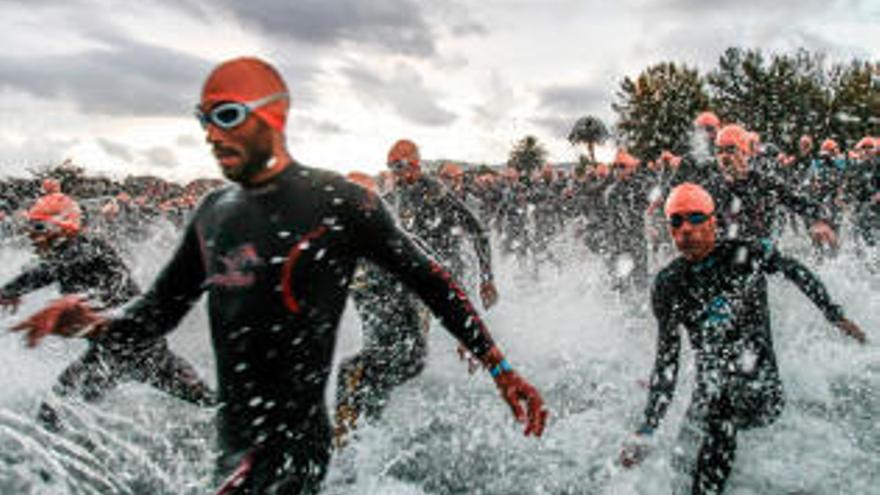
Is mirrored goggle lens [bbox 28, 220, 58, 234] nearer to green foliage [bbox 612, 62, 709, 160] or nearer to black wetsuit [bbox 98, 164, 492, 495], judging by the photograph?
black wetsuit [bbox 98, 164, 492, 495]

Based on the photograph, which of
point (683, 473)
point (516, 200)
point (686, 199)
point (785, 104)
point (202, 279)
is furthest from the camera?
point (785, 104)

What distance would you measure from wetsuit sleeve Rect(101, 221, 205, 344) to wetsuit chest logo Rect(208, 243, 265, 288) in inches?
10.1

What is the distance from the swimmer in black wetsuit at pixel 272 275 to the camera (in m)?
2.28

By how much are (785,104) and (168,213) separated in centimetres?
3516

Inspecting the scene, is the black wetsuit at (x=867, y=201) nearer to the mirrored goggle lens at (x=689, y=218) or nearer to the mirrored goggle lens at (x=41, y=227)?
the mirrored goggle lens at (x=689, y=218)

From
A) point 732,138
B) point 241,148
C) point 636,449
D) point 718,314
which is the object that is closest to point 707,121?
point 732,138

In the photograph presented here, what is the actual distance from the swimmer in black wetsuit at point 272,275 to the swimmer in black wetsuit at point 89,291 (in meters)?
2.53

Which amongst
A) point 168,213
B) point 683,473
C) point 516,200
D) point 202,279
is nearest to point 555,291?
point 516,200

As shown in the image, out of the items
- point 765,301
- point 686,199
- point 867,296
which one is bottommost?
point 867,296

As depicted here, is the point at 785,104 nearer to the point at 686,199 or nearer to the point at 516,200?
the point at 516,200

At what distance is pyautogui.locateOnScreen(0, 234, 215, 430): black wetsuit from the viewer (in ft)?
16.1

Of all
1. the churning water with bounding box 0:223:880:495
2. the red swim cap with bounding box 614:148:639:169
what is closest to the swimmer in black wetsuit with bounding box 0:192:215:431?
the churning water with bounding box 0:223:880:495

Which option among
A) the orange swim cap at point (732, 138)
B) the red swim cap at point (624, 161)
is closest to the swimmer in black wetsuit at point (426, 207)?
the orange swim cap at point (732, 138)

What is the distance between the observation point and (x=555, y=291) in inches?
521
